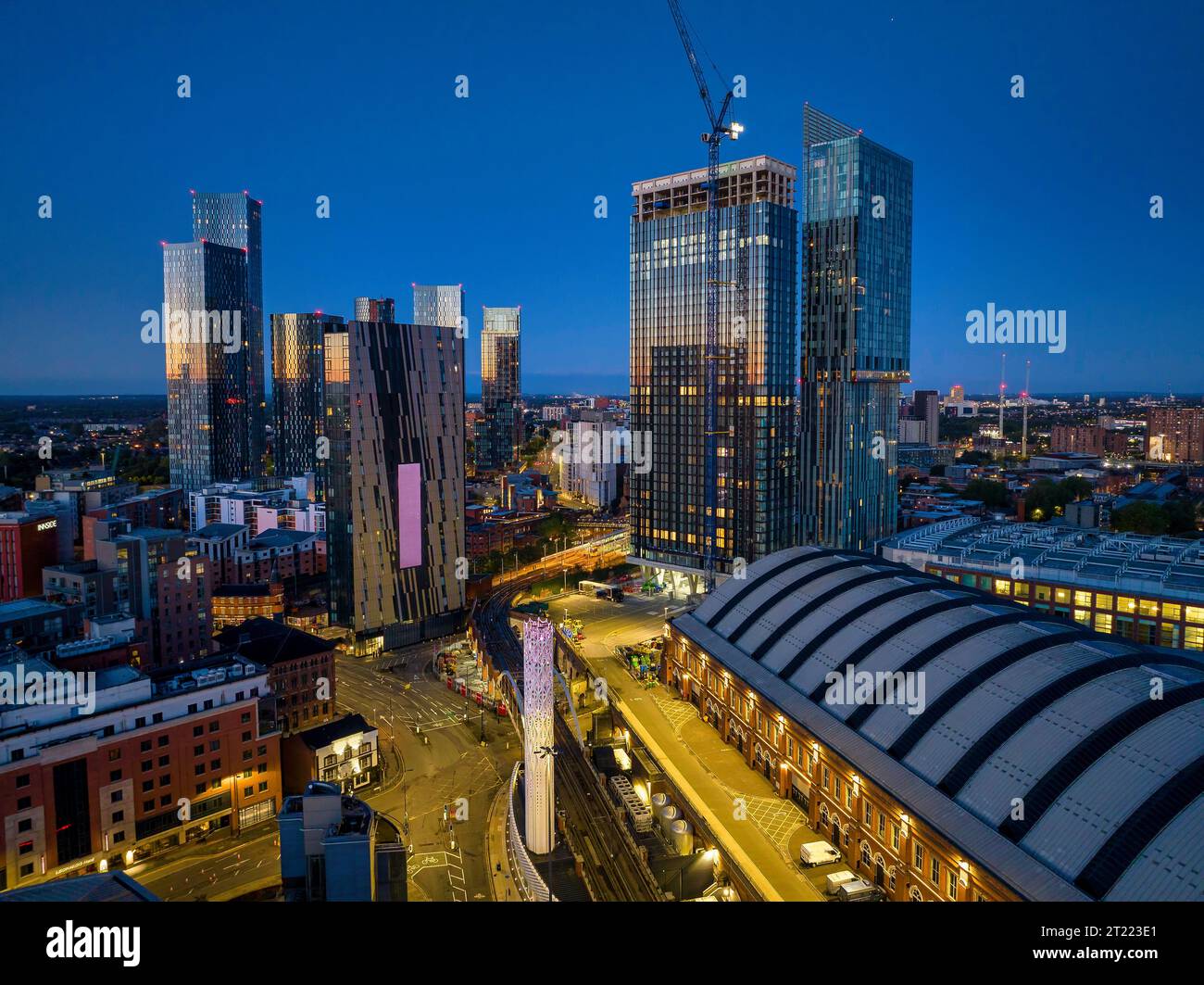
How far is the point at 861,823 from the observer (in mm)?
22250

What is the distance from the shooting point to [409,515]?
159 ft

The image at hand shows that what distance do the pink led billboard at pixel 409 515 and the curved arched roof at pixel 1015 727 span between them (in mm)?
23935

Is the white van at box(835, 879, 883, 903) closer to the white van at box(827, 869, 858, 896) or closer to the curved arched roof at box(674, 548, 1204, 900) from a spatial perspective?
the white van at box(827, 869, 858, 896)

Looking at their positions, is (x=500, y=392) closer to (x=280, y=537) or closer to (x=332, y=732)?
(x=280, y=537)

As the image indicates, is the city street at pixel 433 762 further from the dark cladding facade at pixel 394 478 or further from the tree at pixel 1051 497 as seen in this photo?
the tree at pixel 1051 497

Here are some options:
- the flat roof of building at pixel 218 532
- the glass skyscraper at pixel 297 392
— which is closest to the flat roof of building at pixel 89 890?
the flat roof of building at pixel 218 532

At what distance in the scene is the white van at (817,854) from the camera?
896 inches

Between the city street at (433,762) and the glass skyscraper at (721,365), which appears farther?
the glass skyscraper at (721,365)

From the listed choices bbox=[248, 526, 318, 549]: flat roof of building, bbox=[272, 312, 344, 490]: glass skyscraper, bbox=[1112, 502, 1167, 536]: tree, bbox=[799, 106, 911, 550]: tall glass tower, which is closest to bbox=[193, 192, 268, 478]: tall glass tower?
bbox=[272, 312, 344, 490]: glass skyscraper

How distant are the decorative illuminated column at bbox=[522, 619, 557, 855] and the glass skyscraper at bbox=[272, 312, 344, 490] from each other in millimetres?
109024
